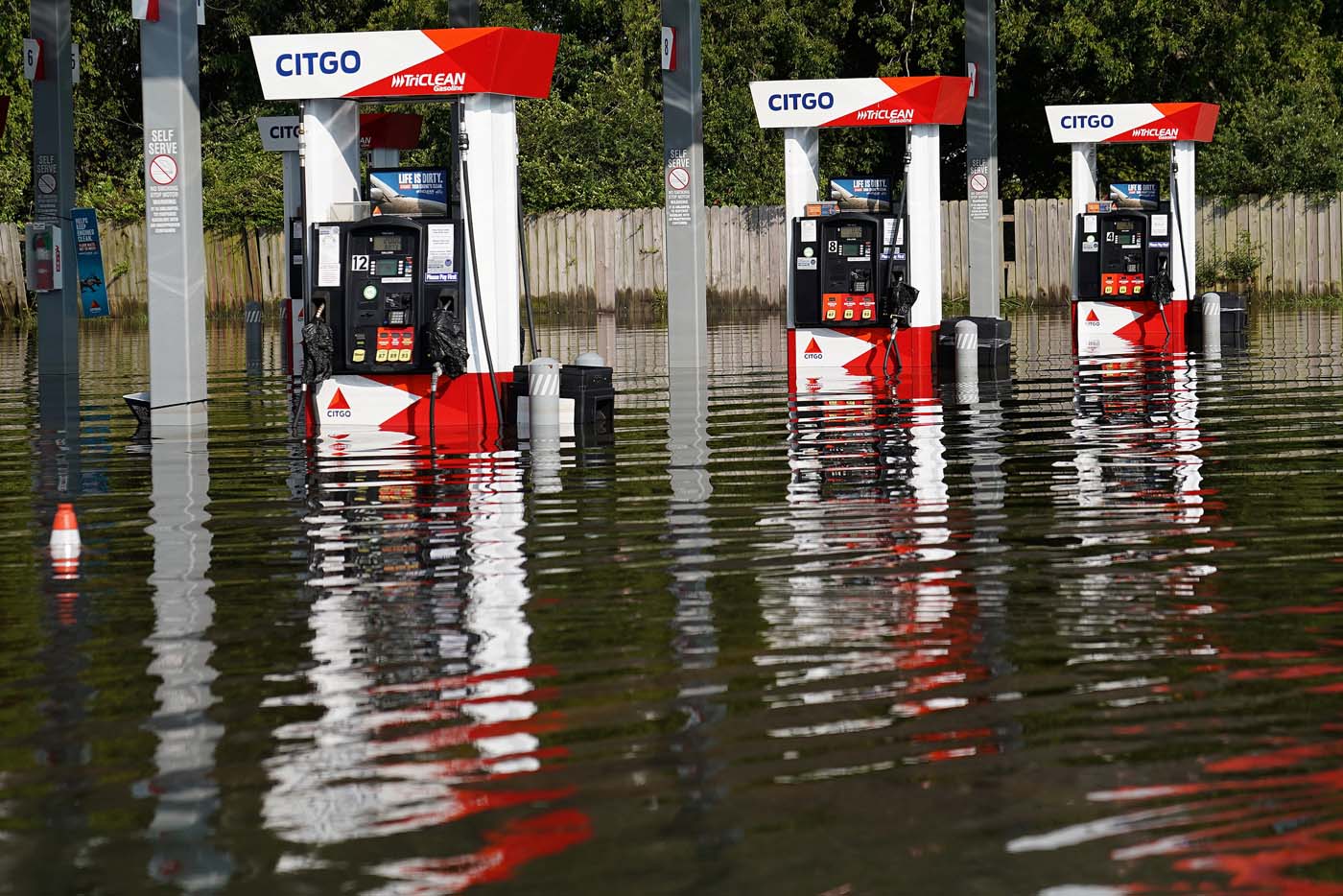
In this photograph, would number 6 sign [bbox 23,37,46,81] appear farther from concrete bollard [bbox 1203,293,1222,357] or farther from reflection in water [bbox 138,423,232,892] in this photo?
concrete bollard [bbox 1203,293,1222,357]

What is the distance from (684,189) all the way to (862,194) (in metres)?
2.02

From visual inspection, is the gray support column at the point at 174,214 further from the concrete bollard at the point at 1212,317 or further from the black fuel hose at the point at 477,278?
the concrete bollard at the point at 1212,317

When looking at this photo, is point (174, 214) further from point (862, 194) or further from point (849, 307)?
point (862, 194)

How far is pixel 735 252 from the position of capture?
42.9 m

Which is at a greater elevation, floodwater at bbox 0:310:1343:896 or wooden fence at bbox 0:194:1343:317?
wooden fence at bbox 0:194:1343:317

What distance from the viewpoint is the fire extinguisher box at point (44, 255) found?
23.0 m

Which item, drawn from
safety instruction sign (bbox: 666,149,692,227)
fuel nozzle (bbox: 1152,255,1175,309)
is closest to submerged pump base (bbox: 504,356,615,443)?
safety instruction sign (bbox: 666,149,692,227)

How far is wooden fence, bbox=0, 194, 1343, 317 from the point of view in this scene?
41.2 metres

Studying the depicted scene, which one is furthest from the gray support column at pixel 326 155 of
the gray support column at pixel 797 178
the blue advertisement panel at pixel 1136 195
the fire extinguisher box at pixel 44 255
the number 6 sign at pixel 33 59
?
the blue advertisement panel at pixel 1136 195

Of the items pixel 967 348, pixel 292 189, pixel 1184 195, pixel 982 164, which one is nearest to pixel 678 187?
pixel 967 348

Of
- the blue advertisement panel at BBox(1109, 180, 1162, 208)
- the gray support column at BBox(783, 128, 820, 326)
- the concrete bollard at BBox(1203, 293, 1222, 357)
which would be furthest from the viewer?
the blue advertisement panel at BBox(1109, 180, 1162, 208)

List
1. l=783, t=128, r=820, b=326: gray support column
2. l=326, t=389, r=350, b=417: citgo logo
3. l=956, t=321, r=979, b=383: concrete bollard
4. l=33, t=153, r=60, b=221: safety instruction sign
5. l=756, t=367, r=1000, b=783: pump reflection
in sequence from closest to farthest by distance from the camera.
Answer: l=756, t=367, r=1000, b=783: pump reflection
l=326, t=389, r=350, b=417: citgo logo
l=783, t=128, r=820, b=326: gray support column
l=33, t=153, r=60, b=221: safety instruction sign
l=956, t=321, r=979, b=383: concrete bollard

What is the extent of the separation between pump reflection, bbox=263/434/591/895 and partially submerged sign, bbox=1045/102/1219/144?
1912cm

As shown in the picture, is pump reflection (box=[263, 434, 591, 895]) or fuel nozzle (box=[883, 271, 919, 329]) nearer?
pump reflection (box=[263, 434, 591, 895])
